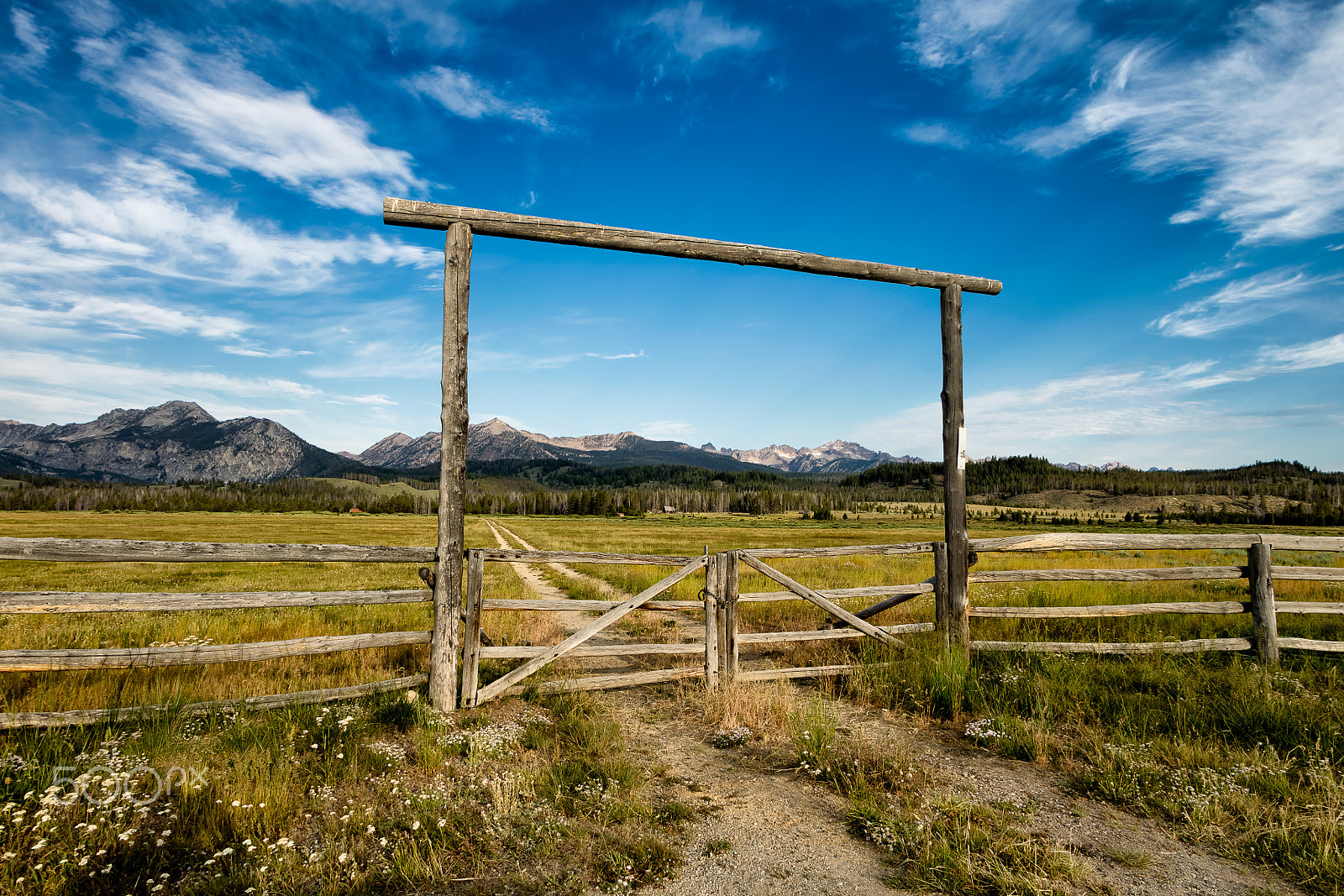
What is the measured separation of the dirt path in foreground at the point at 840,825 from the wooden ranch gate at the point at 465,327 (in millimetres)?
2165

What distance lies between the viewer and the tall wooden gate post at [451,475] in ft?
20.8

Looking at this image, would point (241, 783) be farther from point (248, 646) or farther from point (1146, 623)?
point (1146, 623)

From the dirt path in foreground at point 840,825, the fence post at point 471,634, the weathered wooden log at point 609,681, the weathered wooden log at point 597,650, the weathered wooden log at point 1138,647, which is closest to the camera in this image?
the dirt path in foreground at point 840,825

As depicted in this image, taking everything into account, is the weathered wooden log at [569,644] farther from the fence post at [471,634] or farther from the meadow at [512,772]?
the meadow at [512,772]

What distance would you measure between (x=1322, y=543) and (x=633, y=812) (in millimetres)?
9385

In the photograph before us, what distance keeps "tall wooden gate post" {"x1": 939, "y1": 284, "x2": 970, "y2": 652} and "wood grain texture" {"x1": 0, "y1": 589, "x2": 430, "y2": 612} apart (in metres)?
6.70

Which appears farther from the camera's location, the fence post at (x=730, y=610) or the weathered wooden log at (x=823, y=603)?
the weathered wooden log at (x=823, y=603)


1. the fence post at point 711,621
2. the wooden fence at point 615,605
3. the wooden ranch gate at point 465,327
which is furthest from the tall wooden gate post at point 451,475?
the fence post at point 711,621

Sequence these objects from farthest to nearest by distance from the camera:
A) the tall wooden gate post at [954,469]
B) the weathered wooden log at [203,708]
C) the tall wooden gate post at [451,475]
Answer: the tall wooden gate post at [954,469] → the tall wooden gate post at [451,475] → the weathered wooden log at [203,708]

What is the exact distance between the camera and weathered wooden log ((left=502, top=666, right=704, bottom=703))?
6.75 m

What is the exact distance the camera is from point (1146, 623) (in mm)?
8617

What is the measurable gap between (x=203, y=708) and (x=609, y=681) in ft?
12.9

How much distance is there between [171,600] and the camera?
18.2ft

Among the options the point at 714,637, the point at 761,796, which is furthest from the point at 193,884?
the point at 714,637
